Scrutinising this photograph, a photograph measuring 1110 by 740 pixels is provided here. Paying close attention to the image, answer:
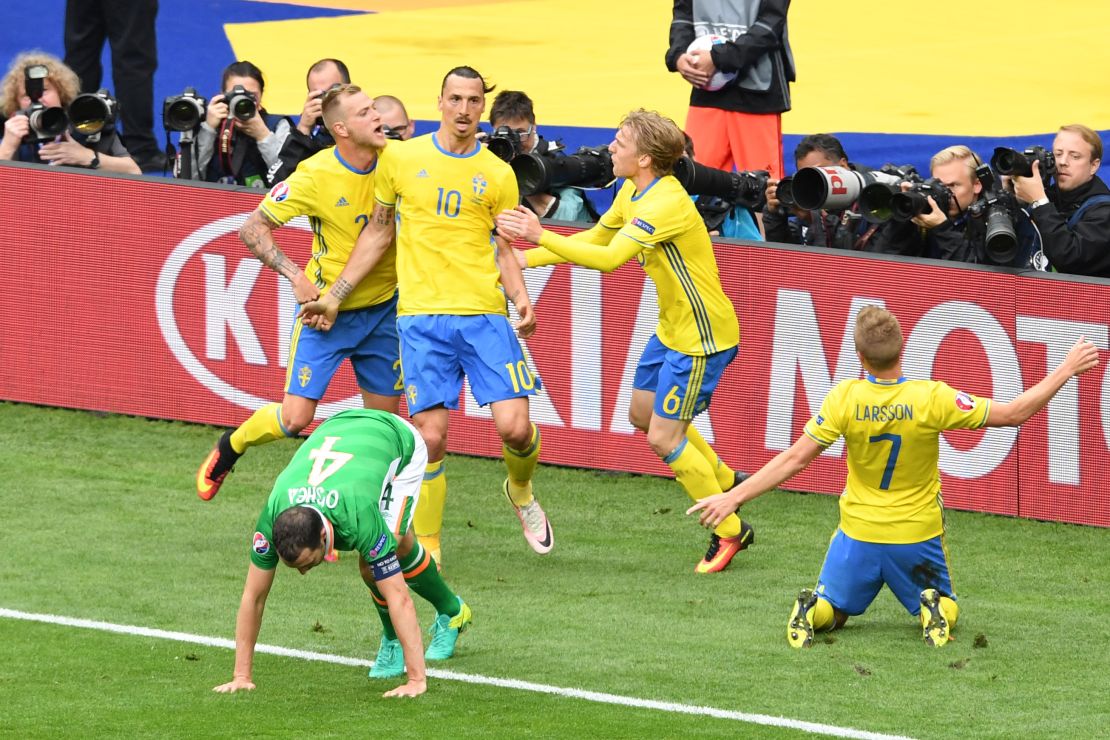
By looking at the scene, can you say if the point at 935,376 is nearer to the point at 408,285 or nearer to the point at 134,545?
the point at 408,285

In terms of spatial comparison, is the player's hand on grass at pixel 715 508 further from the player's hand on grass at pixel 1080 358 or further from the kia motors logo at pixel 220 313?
the kia motors logo at pixel 220 313

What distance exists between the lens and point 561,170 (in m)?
11.5

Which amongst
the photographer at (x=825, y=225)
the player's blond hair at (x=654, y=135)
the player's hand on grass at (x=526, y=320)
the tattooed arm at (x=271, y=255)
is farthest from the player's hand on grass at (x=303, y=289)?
the photographer at (x=825, y=225)

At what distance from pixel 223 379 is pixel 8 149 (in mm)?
2150

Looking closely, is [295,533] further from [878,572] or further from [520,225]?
[878,572]

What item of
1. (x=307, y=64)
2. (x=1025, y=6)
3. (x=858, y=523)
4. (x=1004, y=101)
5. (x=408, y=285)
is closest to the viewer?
(x=858, y=523)

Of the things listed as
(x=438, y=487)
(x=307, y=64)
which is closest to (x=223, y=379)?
(x=438, y=487)

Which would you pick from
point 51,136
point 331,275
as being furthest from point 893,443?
point 51,136

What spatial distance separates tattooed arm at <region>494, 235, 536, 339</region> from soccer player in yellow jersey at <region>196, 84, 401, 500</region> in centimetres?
61

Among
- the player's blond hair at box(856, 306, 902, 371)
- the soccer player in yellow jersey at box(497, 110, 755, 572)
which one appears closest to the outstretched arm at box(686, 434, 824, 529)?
the player's blond hair at box(856, 306, 902, 371)

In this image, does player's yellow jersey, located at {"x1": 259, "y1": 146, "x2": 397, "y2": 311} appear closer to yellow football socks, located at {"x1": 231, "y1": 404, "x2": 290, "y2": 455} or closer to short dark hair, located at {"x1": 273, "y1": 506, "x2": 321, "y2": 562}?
yellow football socks, located at {"x1": 231, "y1": 404, "x2": 290, "y2": 455}

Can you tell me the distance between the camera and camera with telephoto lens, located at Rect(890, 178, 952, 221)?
1055cm

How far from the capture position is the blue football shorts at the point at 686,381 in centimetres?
977

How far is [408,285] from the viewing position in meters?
9.50
